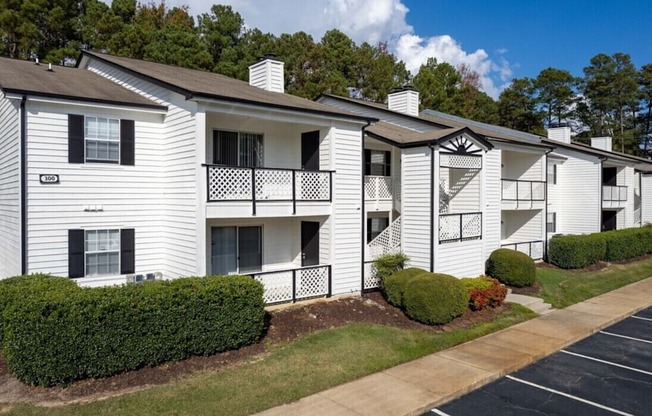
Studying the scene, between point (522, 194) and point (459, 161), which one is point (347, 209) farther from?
point (522, 194)

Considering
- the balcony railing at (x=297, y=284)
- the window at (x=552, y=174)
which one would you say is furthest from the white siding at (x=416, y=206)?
the window at (x=552, y=174)

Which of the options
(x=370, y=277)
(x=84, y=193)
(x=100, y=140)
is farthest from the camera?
(x=370, y=277)

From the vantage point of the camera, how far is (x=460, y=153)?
1611 centimetres

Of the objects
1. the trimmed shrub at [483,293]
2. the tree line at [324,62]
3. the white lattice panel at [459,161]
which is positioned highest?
the tree line at [324,62]

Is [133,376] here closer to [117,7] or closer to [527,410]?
[527,410]

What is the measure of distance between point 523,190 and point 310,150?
41.4ft

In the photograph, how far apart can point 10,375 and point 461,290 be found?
425 inches

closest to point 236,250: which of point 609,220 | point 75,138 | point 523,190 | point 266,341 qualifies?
point 266,341

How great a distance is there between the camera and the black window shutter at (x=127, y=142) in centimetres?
1241

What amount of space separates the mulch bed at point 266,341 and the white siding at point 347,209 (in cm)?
73

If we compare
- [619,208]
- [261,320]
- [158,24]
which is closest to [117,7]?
[158,24]

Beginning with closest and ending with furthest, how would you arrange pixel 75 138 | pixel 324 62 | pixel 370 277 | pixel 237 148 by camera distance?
pixel 75 138 < pixel 237 148 < pixel 370 277 < pixel 324 62

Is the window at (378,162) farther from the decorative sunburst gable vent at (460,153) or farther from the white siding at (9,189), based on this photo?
the white siding at (9,189)

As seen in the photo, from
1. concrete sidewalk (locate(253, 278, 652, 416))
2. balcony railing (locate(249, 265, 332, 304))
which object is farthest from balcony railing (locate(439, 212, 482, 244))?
balcony railing (locate(249, 265, 332, 304))
